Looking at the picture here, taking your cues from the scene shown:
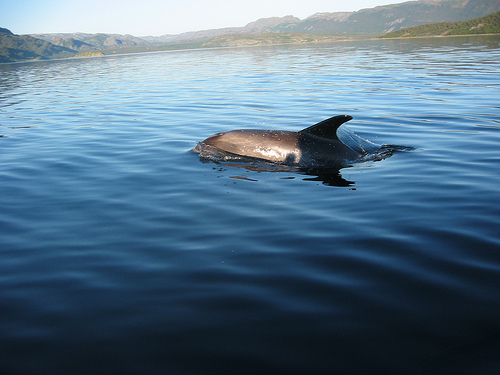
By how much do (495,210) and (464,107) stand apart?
11.6 metres

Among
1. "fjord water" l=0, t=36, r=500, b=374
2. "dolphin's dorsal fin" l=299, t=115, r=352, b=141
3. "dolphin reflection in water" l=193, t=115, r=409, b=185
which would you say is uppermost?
"dolphin's dorsal fin" l=299, t=115, r=352, b=141

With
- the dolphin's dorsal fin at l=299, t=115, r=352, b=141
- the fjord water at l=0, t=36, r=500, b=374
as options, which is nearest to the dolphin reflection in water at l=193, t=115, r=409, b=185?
the dolphin's dorsal fin at l=299, t=115, r=352, b=141

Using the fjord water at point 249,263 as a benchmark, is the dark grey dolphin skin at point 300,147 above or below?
above

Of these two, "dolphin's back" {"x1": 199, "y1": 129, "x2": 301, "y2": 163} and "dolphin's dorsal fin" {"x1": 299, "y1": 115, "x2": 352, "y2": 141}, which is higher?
"dolphin's dorsal fin" {"x1": 299, "y1": 115, "x2": 352, "y2": 141}

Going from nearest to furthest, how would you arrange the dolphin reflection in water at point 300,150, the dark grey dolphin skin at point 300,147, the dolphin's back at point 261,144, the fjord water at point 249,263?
1. the fjord water at point 249,263
2. the dolphin reflection in water at point 300,150
3. the dark grey dolphin skin at point 300,147
4. the dolphin's back at point 261,144

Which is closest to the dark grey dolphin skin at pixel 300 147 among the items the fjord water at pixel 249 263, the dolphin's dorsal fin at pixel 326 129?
the dolphin's dorsal fin at pixel 326 129

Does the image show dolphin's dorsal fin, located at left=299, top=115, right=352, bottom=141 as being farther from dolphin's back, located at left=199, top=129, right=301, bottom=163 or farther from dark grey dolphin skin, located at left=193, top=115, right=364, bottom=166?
dolphin's back, located at left=199, top=129, right=301, bottom=163

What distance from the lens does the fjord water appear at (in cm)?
370

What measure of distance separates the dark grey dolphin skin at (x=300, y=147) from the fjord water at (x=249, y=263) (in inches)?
24.4

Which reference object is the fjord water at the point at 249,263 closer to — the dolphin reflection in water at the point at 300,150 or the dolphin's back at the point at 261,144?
the dolphin reflection in water at the point at 300,150

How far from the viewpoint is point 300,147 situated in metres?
10.0

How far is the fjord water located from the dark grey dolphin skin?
0.62 m

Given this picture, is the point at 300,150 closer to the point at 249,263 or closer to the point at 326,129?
the point at 326,129

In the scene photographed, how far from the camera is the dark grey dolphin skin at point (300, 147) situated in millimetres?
9898
